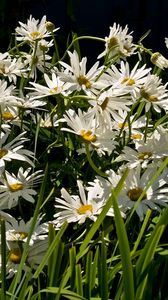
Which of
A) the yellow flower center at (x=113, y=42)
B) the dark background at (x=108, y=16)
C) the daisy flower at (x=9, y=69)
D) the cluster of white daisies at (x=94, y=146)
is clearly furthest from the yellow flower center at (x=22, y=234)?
the dark background at (x=108, y=16)

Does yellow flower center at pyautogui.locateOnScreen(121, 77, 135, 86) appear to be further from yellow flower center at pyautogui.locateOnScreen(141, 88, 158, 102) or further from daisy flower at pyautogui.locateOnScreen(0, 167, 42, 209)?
daisy flower at pyautogui.locateOnScreen(0, 167, 42, 209)

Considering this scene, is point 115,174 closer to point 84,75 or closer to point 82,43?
point 84,75

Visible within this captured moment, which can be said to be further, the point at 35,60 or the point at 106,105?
the point at 35,60

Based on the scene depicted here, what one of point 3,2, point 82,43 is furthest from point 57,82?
point 82,43

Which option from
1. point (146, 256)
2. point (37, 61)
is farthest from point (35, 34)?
point (146, 256)

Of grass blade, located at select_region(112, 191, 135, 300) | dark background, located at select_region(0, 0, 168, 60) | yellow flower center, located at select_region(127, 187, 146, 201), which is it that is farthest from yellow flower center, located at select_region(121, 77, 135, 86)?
dark background, located at select_region(0, 0, 168, 60)

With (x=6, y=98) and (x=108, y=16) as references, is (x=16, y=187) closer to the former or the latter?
(x=6, y=98)
